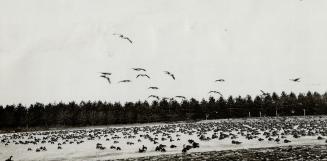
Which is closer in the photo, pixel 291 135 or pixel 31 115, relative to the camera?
pixel 291 135

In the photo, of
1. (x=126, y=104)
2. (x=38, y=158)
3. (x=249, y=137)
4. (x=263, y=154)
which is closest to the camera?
(x=263, y=154)

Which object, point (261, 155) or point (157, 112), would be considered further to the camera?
point (157, 112)

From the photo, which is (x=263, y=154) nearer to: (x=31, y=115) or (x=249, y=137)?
(x=249, y=137)

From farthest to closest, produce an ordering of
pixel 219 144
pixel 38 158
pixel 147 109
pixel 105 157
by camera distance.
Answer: pixel 147 109, pixel 219 144, pixel 38 158, pixel 105 157

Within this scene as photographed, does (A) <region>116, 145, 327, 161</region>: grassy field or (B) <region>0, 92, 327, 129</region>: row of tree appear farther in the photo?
(B) <region>0, 92, 327, 129</region>: row of tree

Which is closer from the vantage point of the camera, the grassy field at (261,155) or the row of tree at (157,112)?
the grassy field at (261,155)

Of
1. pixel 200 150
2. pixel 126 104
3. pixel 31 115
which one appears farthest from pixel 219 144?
pixel 126 104

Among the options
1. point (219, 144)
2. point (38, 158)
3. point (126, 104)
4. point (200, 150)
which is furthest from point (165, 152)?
point (126, 104)
